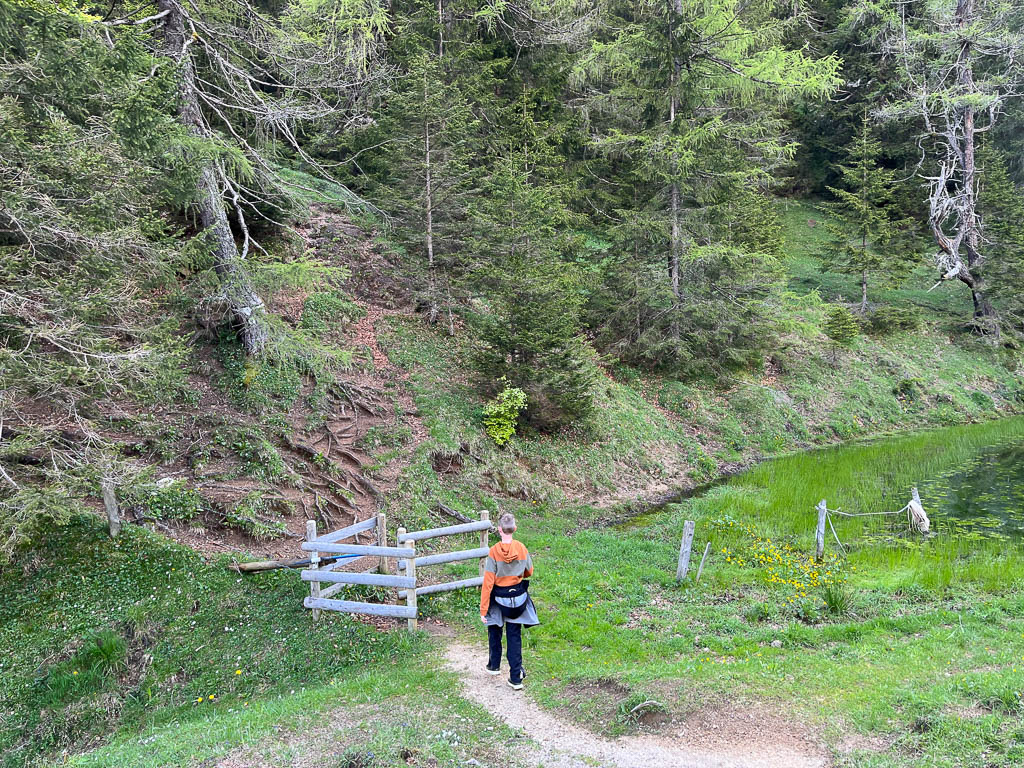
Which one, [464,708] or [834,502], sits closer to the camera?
[464,708]

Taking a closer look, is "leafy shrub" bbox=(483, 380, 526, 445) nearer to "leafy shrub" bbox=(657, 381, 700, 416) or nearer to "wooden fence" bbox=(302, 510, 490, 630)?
"wooden fence" bbox=(302, 510, 490, 630)

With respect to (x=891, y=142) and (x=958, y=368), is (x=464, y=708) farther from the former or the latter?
(x=891, y=142)

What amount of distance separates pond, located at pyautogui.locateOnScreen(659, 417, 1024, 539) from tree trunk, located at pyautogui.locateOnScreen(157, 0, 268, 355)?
1191 centimetres

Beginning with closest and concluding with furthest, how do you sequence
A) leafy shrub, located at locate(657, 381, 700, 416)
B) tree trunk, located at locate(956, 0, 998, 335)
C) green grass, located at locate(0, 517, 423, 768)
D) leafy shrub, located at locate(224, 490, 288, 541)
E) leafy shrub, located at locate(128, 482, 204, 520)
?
green grass, located at locate(0, 517, 423, 768) → leafy shrub, located at locate(128, 482, 204, 520) → leafy shrub, located at locate(224, 490, 288, 541) → leafy shrub, located at locate(657, 381, 700, 416) → tree trunk, located at locate(956, 0, 998, 335)

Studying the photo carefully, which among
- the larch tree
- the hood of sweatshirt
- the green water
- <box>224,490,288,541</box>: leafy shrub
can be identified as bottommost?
the green water

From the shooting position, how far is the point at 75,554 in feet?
31.9

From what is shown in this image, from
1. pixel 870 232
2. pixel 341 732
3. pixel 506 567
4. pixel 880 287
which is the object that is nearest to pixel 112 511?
pixel 341 732

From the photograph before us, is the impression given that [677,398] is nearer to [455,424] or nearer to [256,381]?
[455,424]

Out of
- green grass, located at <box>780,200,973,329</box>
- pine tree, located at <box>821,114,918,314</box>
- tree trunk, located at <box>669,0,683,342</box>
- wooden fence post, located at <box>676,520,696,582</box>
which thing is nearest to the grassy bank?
wooden fence post, located at <box>676,520,696,582</box>

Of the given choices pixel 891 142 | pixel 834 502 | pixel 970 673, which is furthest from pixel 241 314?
pixel 891 142

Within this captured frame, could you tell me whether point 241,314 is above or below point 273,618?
above

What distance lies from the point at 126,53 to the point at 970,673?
1419cm

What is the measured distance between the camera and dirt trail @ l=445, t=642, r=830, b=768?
18.3 ft

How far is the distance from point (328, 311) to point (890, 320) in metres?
27.6
